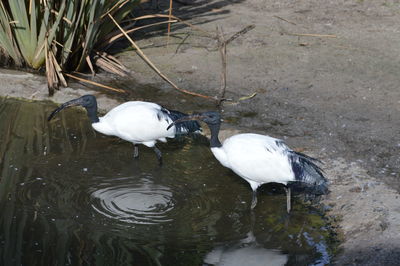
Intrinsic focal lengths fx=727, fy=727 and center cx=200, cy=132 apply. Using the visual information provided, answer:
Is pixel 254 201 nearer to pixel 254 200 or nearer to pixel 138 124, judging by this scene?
pixel 254 200

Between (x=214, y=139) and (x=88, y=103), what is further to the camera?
(x=88, y=103)

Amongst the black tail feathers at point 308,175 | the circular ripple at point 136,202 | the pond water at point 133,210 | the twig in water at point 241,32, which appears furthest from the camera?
the twig in water at point 241,32

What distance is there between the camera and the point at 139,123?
621cm

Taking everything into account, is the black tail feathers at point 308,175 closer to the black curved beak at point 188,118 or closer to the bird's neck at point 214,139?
the bird's neck at point 214,139

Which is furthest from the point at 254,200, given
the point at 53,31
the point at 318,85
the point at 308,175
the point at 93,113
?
the point at 53,31

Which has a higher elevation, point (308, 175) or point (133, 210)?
point (308, 175)

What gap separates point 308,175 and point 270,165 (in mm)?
293

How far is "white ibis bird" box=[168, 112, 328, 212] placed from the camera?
546 centimetres

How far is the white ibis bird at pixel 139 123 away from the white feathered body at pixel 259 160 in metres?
0.88

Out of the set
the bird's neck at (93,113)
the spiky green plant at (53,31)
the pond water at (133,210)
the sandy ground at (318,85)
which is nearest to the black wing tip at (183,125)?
the pond water at (133,210)

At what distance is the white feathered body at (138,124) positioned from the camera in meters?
6.23

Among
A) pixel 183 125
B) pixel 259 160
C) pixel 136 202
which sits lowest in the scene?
pixel 136 202

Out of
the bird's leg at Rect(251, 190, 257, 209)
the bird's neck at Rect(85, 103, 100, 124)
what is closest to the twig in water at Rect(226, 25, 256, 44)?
the bird's neck at Rect(85, 103, 100, 124)

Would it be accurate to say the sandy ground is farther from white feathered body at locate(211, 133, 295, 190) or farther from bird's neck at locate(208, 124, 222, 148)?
bird's neck at locate(208, 124, 222, 148)
